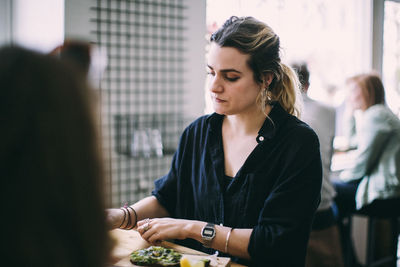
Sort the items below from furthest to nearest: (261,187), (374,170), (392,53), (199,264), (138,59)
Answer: (392,53), (374,170), (138,59), (261,187), (199,264)

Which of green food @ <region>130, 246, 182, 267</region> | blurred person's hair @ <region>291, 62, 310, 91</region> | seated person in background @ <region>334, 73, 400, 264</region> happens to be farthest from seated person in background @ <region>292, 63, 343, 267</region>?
green food @ <region>130, 246, 182, 267</region>

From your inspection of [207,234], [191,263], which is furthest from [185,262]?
[207,234]

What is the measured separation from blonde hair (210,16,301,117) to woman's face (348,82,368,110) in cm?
196

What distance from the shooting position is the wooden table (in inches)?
44.7

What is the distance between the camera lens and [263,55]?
4.85 ft

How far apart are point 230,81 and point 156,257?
0.70 meters

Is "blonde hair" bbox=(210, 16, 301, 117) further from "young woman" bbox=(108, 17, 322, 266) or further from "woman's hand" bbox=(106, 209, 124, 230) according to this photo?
"woman's hand" bbox=(106, 209, 124, 230)

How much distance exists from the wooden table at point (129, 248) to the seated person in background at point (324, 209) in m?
1.39

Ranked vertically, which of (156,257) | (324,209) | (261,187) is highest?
(261,187)

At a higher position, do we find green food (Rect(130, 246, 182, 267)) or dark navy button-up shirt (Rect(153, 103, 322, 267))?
dark navy button-up shirt (Rect(153, 103, 322, 267))

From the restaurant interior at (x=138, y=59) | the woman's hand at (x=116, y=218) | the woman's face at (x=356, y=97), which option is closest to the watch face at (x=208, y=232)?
the woman's hand at (x=116, y=218)

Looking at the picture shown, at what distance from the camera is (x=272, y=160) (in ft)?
4.60

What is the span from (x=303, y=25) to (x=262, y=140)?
8.94 ft

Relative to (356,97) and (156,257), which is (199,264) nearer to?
(156,257)
